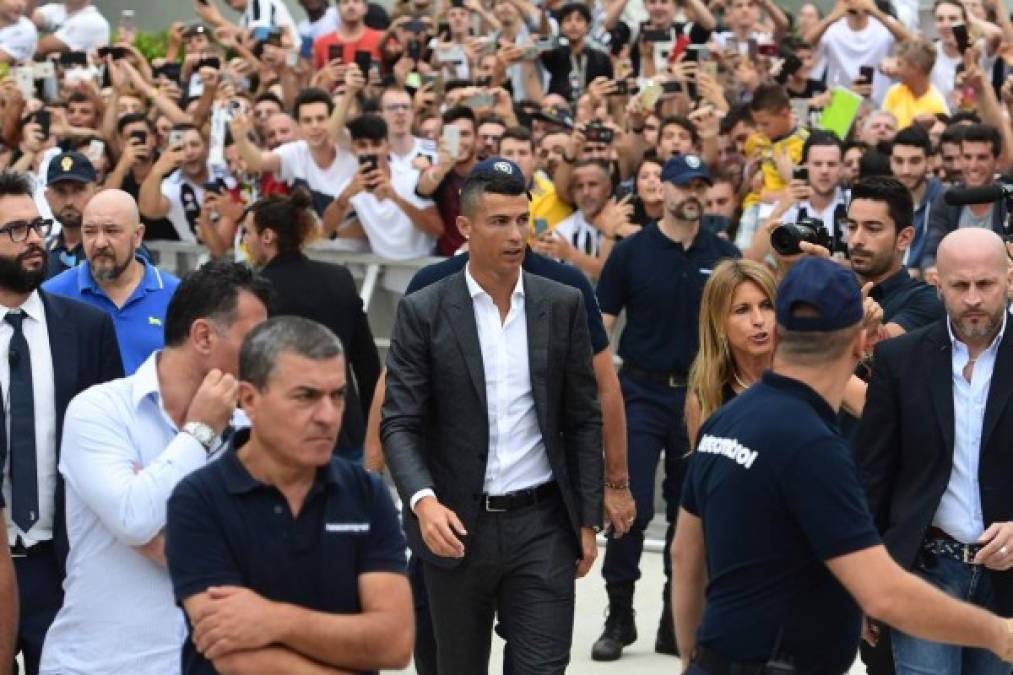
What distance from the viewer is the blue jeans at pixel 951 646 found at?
20.6ft

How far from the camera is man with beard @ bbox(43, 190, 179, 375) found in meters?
7.52

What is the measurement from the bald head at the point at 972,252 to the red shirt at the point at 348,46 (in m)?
10.9

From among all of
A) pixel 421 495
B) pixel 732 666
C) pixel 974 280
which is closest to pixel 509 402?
pixel 421 495

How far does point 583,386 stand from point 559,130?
685 cm

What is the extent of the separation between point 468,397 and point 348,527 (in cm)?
256

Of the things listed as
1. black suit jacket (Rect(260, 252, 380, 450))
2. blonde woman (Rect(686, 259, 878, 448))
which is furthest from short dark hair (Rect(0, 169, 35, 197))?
black suit jacket (Rect(260, 252, 380, 450))

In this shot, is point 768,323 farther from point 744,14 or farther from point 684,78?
point 744,14

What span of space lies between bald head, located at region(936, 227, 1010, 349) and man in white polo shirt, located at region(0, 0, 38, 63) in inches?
546

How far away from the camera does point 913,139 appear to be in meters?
11.4

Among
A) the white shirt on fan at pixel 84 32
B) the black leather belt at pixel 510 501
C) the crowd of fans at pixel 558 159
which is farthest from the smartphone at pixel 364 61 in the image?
the black leather belt at pixel 510 501

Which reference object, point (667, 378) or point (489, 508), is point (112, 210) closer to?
point (489, 508)

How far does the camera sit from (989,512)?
6.27m

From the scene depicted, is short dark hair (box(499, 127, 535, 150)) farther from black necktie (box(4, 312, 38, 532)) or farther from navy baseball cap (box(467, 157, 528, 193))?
A: black necktie (box(4, 312, 38, 532))

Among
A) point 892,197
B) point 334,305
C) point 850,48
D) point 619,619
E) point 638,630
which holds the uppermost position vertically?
point 850,48
